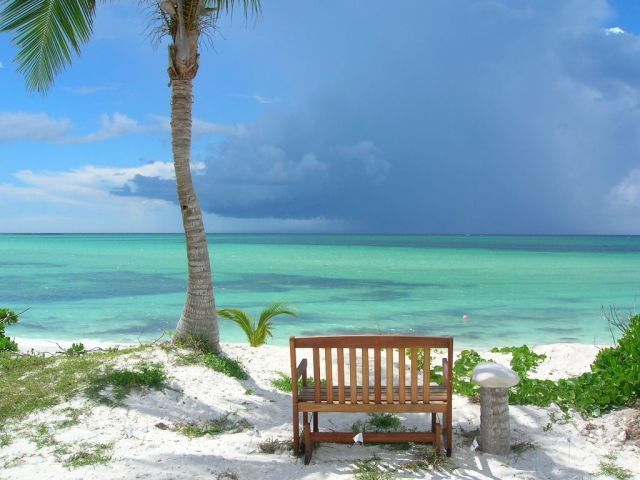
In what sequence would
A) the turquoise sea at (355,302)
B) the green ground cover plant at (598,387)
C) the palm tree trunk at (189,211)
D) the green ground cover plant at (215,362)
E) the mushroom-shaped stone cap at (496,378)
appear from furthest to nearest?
the turquoise sea at (355,302)
the palm tree trunk at (189,211)
the green ground cover plant at (215,362)
the green ground cover plant at (598,387)
the mushroom-shaped stone cap at (496,378)

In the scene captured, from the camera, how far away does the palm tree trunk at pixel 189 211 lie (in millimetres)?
7367

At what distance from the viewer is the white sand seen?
4.21 metres

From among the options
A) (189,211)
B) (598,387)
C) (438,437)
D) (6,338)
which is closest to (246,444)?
(438,437)

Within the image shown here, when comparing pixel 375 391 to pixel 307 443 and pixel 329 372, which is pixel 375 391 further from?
pixel 307 443

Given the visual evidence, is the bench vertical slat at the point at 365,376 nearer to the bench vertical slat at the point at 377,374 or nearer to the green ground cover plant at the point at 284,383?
the bench vertical slat at the point at 377,374

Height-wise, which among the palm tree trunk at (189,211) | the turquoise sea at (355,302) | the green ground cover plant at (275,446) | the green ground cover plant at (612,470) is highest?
the palm tree trunk at (189,211)

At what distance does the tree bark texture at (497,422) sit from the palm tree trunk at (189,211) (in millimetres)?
4101

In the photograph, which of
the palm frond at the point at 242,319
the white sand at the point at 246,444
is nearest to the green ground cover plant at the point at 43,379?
the white sand at the point at 246,444

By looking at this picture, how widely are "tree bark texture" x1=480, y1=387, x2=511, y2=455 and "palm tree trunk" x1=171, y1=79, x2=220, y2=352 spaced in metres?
4.10

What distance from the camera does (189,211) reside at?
7387 millimetres

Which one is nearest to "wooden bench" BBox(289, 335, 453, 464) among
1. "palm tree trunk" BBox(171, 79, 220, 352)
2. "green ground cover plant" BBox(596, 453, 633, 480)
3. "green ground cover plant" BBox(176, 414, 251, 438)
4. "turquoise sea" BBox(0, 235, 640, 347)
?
"green ground cover plant" BBox(176, 414, 251, 438)

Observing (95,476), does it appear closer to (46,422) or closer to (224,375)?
(46,422)

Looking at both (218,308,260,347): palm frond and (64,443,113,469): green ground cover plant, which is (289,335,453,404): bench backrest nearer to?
(64,443,113,469): green ground cover plant

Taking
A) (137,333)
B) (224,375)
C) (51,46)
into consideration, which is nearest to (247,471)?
(224,375)
